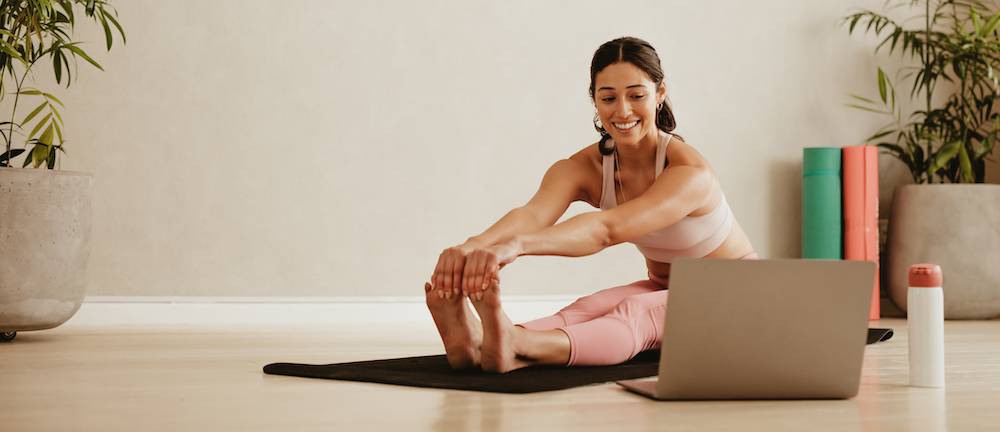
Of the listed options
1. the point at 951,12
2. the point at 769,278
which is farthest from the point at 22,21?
the point at 951,12

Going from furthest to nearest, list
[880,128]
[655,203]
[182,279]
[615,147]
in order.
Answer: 1. [880,128]
2. [182,279]
3. [615,147]
4. [655,203]

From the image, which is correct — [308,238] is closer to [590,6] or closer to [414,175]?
[414,175]

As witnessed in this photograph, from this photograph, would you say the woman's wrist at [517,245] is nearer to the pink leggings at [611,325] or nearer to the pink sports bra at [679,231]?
the pink leggings at [611,325]

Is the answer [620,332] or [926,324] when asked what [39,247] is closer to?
[620,332]

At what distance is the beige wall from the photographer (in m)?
3.64

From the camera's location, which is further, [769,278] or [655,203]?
[655,203]

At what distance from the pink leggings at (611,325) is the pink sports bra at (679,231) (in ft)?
0.38

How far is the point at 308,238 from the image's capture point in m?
3.83

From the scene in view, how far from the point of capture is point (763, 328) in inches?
67.3

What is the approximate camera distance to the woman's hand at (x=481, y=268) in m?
1.82

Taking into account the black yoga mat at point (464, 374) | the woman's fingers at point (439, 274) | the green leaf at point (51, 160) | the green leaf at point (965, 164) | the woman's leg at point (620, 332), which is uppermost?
the green leaf at point (51, 160)

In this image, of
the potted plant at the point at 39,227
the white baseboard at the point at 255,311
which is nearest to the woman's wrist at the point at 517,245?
the potted plant at the point at 39,227

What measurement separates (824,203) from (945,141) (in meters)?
0.70

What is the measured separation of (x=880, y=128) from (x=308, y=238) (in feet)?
8.81
